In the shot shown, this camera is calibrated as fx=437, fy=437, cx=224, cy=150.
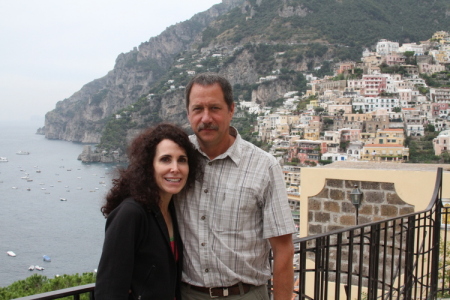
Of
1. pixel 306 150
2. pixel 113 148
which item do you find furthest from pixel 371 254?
pixel 113 148

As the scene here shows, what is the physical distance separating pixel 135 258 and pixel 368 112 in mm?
59080

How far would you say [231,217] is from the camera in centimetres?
134

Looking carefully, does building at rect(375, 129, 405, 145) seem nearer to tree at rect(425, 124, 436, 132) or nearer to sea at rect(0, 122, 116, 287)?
tree at rect(425, 124, 436, 132)

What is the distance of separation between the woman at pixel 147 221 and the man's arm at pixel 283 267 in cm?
30

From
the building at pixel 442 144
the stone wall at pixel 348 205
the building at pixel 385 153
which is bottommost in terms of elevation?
the building at pixel 385 153

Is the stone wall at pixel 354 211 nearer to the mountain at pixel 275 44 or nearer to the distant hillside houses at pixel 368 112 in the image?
the distant hillside houses at pixel 368 112

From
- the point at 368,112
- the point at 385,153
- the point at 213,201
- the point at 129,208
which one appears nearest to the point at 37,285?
the point at 213,201

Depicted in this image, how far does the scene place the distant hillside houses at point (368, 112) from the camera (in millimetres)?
48531

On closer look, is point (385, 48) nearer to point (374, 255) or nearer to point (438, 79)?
point (438, 79)

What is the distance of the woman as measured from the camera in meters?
1.10

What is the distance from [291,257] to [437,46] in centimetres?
8191

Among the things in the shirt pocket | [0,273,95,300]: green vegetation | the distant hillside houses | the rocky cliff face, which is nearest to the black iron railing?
the shirt pocket

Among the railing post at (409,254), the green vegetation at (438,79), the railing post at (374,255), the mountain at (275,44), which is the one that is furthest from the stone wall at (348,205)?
the mountain at (275,44)

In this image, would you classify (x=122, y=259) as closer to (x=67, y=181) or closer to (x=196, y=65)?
(x=67, y=181)
